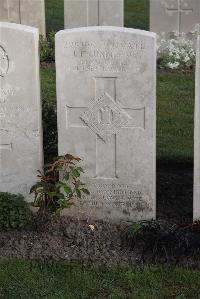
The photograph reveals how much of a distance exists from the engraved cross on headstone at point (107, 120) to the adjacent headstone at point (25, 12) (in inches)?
258

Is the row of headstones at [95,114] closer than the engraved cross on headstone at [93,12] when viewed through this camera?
Yes

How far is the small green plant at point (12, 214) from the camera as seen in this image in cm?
658

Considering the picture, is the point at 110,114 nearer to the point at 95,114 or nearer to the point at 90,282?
the point at 95,114

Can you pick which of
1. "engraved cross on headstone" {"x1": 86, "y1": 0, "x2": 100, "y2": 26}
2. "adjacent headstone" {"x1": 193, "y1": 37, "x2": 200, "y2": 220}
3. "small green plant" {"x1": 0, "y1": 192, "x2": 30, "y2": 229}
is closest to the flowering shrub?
"engraved cross on headstone" {"x1": 86, "y1": 0, "x2": 100, "y2": 26}

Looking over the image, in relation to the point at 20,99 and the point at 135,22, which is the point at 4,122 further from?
the point at 135,22

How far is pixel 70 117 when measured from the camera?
21.9 ft

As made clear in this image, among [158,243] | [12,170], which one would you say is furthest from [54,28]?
[158,243]

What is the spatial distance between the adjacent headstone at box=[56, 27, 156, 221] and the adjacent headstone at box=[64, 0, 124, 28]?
229 inches

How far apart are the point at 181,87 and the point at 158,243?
508 centimetres

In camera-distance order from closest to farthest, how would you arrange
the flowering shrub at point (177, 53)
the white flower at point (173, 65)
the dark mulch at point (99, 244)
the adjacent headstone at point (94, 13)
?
1. the dark mulch at point (99, 244)
2. the white flower at point (173, 65)
3. the flowering shrub at point (177, 53)
4. the adjacent headstone at point (94, 13)

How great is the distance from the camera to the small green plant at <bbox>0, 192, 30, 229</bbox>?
6582 mm

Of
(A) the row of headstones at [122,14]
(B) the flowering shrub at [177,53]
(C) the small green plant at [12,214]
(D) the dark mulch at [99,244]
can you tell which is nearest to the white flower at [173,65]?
(B) the flowering shrub at [177,53]

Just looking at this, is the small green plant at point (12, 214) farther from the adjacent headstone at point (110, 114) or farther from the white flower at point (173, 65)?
the white flower at point (173, 65)

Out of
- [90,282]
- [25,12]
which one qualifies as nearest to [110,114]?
[90,282]
